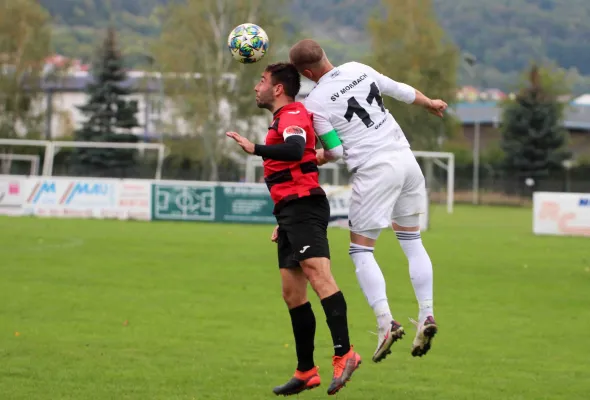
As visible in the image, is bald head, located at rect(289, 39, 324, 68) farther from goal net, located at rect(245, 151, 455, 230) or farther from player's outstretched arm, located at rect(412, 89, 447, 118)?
goal net, located at rect(245, 151, 455, 230)

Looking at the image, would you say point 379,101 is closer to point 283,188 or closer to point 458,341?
point 283,188

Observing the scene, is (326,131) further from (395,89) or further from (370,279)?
(370,279)

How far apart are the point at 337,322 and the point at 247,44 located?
237cm

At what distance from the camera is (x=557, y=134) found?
72.0m

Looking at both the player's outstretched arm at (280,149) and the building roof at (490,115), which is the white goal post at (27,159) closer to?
the player's outstretched arm at (280,149)

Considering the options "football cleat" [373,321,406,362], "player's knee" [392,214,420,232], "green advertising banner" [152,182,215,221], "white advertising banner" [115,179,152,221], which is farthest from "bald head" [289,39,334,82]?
"white advertising banner" [115,179,152,221]

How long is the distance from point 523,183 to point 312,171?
6136 cm

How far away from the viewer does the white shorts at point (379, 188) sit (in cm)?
902

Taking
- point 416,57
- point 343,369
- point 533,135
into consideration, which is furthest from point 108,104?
point 343,369

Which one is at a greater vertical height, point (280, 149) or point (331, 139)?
point (331, 139)

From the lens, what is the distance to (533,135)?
71.8 metres

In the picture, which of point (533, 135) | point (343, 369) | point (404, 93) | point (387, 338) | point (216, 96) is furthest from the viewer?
point (533, 135)

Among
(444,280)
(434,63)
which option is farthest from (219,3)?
(444,280)

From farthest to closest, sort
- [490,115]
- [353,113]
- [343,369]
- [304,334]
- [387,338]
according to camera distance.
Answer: [490,115] < [304,334] < [353,113] < [387,338] < [343,369]
